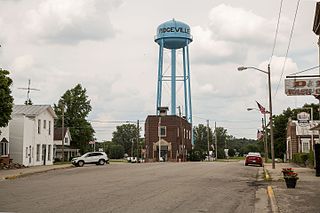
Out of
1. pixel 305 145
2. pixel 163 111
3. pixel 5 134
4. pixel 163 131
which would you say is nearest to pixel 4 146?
pixel 5 134

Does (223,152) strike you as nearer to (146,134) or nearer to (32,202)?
(146,134)

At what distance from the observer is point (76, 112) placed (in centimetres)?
7938

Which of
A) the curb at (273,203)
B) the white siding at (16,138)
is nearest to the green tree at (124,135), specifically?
the white siding at (16,138)

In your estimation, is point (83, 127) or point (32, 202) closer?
point (32, 202)

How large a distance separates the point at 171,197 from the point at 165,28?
62558 mm

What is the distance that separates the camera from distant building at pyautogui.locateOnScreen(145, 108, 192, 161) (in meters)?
82.7

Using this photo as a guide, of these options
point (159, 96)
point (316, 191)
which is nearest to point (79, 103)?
point (159, 96)

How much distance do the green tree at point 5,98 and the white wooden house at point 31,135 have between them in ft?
33.1

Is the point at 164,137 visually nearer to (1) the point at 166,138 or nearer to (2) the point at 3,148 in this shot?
(1) the point at 166,138

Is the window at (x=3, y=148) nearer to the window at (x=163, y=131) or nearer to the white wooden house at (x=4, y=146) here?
the white wooden house at (x=4, y=146)

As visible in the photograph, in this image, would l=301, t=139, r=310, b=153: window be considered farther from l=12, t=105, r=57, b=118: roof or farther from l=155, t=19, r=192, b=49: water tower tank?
l=12, t=105, r=57, b=118: roof

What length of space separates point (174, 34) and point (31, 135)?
33698 millimetres

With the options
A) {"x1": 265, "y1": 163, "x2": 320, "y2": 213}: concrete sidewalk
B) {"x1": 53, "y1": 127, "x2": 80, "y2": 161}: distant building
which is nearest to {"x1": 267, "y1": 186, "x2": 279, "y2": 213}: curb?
{"x1": 265, "y1": 163, "x2": 320, "y2": 213}: concrete sidewalk

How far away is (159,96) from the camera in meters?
80.6
